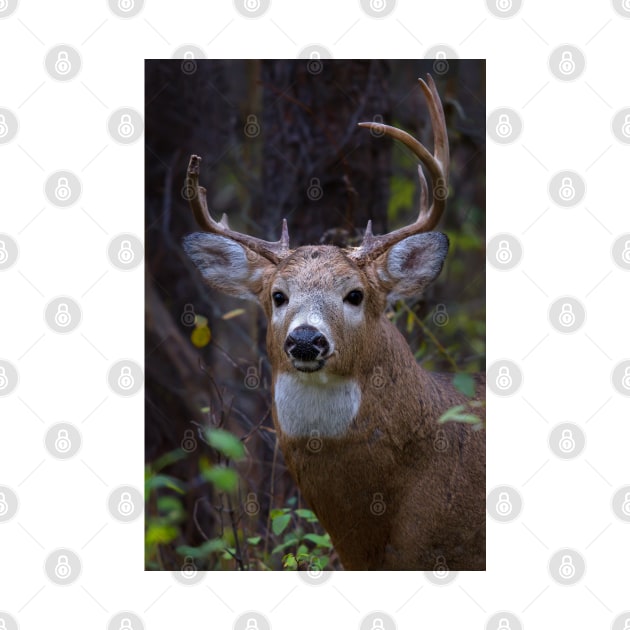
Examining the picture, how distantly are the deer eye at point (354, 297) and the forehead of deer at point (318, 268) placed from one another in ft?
0.23

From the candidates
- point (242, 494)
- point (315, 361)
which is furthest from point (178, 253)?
point (315, 361)

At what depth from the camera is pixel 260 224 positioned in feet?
24.8

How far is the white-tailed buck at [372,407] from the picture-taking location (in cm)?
529

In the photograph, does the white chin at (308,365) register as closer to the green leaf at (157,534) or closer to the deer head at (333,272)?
the deer head at (333,272)

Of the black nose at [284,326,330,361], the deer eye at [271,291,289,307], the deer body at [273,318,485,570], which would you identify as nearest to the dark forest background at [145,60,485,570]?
the deer body at [273,318,485,570]

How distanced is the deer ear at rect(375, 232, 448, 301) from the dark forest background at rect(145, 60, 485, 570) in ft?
3.38

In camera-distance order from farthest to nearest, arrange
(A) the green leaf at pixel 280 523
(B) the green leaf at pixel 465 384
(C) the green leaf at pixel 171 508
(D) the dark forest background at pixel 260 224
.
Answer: (D) the dark forest background at pixel 260 224 → (C) the green leaf at pixel 171 508 → (A) the green leaf at pixel 280 523 → (B) the green leaf at pixel 465 384

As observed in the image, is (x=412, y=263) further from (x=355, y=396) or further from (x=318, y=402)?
(x=318, y=402)

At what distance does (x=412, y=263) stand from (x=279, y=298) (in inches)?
29.0

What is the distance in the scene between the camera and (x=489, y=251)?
5852 mm

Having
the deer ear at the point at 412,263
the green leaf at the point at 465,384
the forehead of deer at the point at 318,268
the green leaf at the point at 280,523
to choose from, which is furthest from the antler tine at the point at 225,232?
the green leaf at the point at 280,523

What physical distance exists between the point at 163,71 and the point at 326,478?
10.0 ft

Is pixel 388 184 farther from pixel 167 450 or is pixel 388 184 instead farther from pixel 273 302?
pixel 167 450

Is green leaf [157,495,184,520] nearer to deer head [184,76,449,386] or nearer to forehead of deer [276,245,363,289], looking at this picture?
deer head [184,76,449,386]
